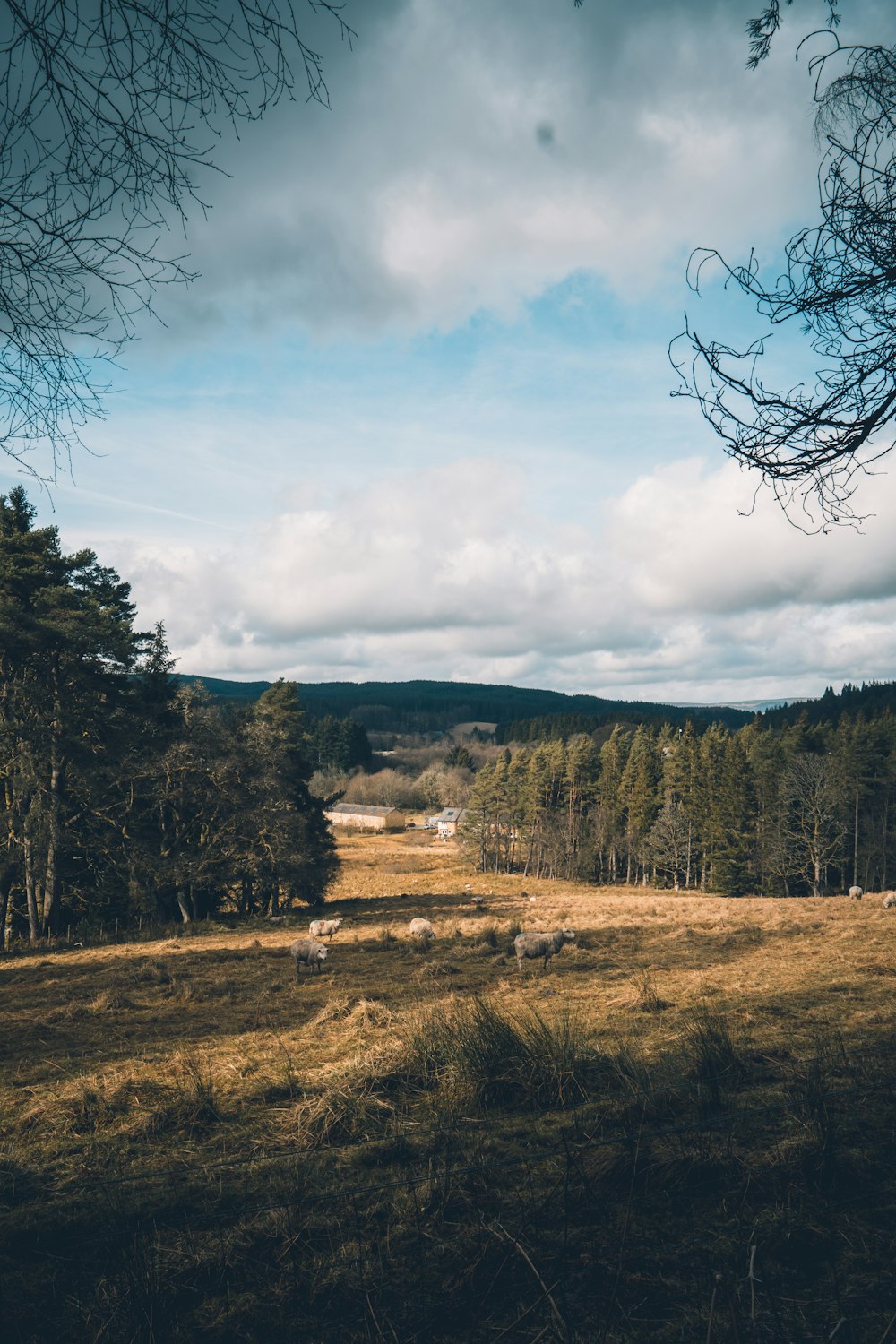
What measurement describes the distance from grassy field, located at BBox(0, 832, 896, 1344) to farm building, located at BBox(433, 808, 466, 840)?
91.4 metres

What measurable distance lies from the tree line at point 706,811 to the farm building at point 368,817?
3858 cm

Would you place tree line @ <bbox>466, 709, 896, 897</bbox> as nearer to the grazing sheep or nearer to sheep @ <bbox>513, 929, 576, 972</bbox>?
sheep @ <bbox>513, 929, 576, 972</bbox>

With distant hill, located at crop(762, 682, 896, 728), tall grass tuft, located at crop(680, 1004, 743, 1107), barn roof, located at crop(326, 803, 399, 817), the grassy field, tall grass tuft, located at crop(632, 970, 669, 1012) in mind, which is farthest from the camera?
barn roof, located at crop(326, 803, 399, 817)

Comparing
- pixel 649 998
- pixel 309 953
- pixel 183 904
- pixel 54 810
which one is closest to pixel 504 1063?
pixel 649 998

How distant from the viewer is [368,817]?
108312 mm

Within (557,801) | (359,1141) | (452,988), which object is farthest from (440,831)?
(359,1141)

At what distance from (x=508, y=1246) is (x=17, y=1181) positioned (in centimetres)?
352

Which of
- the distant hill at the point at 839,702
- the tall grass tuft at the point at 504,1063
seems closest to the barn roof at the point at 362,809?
the distant hill at the point at 839,702

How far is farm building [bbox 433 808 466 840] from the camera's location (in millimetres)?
99444

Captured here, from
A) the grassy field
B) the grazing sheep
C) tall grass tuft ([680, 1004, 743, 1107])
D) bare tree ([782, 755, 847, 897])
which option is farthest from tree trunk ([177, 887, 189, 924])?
bare tree ([782, 755, 847, 897])

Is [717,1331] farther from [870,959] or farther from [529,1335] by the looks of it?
[870,959]

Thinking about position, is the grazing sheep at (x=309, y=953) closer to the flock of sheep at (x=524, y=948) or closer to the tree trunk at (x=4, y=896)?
the flock of sheep at (x=524, y=948)

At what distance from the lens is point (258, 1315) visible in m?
2.91

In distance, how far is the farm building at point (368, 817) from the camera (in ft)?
350
